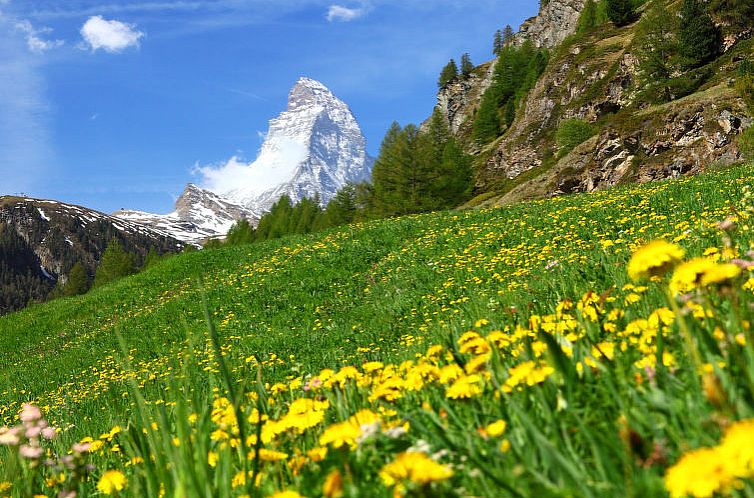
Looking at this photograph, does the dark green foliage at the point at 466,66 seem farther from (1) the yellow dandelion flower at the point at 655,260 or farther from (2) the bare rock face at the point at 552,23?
(1) the yellow dandelion flower at the point at 655,260

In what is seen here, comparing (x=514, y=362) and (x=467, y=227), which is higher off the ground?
(x=467, y=227)

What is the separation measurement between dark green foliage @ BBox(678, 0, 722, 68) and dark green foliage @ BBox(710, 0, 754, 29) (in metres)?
2.50

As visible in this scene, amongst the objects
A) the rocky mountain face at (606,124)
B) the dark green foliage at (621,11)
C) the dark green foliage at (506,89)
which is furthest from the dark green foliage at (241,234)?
the dark green foliage at (621,11)

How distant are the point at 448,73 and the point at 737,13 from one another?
9476cm

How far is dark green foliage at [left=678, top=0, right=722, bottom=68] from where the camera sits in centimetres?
4228

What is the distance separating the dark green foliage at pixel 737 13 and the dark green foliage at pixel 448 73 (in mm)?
91030

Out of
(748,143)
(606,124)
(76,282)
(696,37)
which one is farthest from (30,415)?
(76,282)

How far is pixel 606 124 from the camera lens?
3353cm

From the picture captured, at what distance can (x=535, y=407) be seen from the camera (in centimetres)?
171

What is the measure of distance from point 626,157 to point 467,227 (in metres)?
17.6

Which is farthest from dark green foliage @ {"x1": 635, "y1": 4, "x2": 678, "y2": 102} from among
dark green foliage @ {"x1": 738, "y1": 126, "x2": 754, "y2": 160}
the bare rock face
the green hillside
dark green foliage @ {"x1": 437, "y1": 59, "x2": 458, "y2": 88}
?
dark green foliage @ {"x1": 437, "y1": 59, "x2": 458, "y2": 88}

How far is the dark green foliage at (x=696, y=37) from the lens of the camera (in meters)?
42.3

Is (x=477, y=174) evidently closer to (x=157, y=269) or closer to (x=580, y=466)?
(x=157, y=269)

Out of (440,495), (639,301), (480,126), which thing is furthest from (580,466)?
(480,126)
